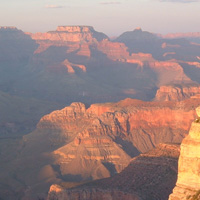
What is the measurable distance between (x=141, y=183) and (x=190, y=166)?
1310 inches

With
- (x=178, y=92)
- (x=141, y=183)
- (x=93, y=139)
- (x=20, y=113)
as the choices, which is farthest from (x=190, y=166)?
(x=20, y=113)

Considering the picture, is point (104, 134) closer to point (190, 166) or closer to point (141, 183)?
point (141, 183)

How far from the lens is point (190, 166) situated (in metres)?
28.0

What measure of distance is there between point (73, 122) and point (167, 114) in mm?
18582

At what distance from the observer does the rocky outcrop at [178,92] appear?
17425cm

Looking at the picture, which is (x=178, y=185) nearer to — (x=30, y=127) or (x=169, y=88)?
(x=30, y=127)

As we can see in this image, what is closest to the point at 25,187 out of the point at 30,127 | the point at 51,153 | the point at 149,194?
the point at 51,153

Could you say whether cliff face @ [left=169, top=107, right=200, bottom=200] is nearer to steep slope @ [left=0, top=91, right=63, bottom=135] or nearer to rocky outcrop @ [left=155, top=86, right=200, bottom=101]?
steep slope @ [left=0, top=91, right=63, bottom=135]

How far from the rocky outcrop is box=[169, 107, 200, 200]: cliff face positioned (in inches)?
5695

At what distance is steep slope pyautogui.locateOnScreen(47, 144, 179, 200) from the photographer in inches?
2324

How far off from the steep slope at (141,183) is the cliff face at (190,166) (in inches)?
1150

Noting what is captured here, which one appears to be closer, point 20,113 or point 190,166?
point 190,166

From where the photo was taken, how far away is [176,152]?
220 feet

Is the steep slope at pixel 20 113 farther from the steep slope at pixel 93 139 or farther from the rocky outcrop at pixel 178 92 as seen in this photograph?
the steep slope at pixel 93 139
